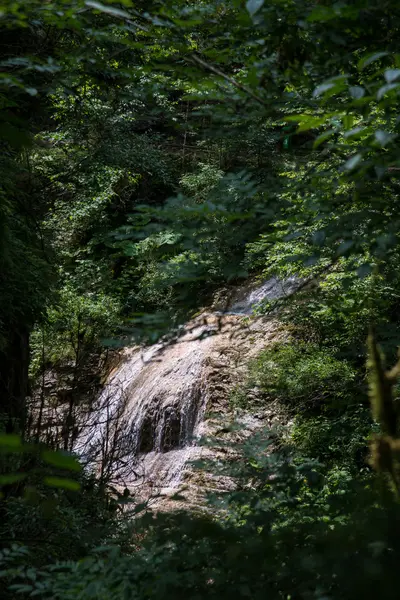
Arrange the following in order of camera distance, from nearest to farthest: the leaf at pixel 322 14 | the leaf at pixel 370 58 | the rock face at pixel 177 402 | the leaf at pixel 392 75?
1. the leaf at pixel 392 75
2. the leaf at pixel 370 58
3. the leaf at pixel 322 14
4. the rock face at pixel 177 402

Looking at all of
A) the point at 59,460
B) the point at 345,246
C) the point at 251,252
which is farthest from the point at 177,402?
the point at 59,460

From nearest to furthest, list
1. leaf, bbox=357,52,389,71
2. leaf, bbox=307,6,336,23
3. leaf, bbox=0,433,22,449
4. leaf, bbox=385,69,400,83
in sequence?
leaf, bbox=0,433,22,449, leaf, bbox=385,69,400,83, leaf, bbox=357,52,389,71, leaf, bbox=307,6,336,23

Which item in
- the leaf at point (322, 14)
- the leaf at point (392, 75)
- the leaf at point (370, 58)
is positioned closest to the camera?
the leaf at point (392, 75)

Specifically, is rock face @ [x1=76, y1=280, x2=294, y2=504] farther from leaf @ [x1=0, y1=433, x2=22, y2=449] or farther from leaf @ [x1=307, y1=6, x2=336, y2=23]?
leaf @ [x1=0, y1=433, x2=22, y2=449]

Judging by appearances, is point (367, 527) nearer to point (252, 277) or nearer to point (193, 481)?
point (193, 481)

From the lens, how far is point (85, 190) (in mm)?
12430

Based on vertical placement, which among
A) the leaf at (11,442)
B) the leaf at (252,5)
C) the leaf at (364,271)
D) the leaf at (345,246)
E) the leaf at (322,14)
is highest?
the leaf at (322,14)

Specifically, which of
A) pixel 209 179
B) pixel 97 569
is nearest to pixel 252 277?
pixel 209 179

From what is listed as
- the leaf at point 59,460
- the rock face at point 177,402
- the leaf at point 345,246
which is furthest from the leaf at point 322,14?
the rock face at point 177,402

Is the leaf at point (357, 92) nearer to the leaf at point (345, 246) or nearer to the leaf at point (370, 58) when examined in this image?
the leaf at point (370, 58)

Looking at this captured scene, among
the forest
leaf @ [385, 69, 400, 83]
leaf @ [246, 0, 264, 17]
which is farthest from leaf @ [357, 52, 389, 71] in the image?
leaf @ [246, 0, 264, 17]

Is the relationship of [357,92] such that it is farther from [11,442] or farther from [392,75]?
[11,442]

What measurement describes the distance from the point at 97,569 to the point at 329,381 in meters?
4.57

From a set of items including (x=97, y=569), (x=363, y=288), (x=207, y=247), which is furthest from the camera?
(x=363, y=288)
